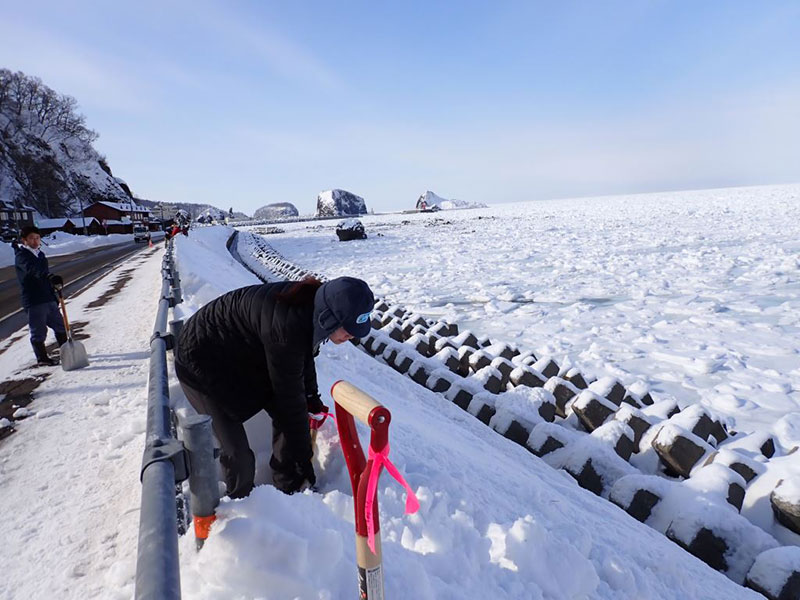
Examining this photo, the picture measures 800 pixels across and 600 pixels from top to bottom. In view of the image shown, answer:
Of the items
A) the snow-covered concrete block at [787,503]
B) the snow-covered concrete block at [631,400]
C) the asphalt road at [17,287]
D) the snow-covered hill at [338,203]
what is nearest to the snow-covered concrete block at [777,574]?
the snow-covered concrete block at [787,503]

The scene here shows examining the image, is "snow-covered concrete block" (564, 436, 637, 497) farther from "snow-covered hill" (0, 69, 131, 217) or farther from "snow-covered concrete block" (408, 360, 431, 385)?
"snow-covered hill" (0, 69, 131, 217)

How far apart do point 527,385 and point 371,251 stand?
1996 cm

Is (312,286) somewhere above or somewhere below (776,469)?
above

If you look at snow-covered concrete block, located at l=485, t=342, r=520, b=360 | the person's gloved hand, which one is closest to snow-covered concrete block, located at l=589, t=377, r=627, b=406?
snow-covered concrete block, located at l=485, t=342, r=520, b=360

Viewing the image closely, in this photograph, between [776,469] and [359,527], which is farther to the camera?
[776,469]

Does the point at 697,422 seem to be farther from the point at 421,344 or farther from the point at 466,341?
the point at 421,344

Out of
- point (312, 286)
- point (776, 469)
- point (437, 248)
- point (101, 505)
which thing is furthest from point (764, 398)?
point (437, 248)

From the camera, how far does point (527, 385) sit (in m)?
5.37

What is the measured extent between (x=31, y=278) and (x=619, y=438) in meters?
6.88

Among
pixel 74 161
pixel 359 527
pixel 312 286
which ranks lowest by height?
pixel 359 527

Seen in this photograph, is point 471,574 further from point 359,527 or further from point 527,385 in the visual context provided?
point 527,385

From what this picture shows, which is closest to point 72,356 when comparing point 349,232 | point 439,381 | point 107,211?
point 439,381

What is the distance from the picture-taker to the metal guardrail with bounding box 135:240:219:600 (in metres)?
1.10

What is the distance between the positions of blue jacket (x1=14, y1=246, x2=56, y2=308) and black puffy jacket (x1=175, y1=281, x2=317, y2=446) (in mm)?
4624
